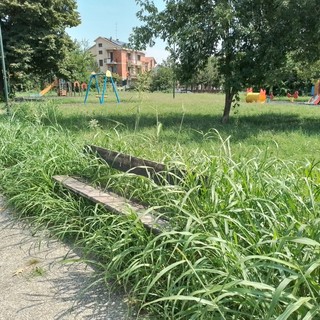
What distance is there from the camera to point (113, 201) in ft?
10.3

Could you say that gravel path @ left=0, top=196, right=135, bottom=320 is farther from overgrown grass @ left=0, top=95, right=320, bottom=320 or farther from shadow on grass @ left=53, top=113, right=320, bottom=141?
shadow on grass @ left=53, top=113, right=320, bottom=141

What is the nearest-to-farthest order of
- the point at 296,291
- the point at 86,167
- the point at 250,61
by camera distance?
1. the point at 296,291
2. the point at 86,167
3. the point at 250,61

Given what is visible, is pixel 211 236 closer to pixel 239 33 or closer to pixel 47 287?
pixel 47 287

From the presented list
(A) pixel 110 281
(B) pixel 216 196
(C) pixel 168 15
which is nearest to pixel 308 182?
(B) pixel 216 196

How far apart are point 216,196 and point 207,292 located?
819 millimetres

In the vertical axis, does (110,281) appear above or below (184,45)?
below

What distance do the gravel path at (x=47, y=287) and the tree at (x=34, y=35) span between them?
22267 mm

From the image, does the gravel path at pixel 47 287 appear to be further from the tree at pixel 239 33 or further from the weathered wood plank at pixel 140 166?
the tree at pixel 239 33

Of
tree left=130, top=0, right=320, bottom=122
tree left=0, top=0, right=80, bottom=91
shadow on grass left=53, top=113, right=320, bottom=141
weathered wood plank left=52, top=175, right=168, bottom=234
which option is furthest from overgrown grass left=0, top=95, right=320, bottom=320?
tree left=0, top=0, right=80, bottom=91

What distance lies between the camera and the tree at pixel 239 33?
841 cm

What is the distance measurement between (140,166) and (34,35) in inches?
942

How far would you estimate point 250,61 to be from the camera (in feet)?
30.3

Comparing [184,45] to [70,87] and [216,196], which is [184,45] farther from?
[70,87]

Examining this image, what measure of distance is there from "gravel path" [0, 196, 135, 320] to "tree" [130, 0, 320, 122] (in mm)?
7162
